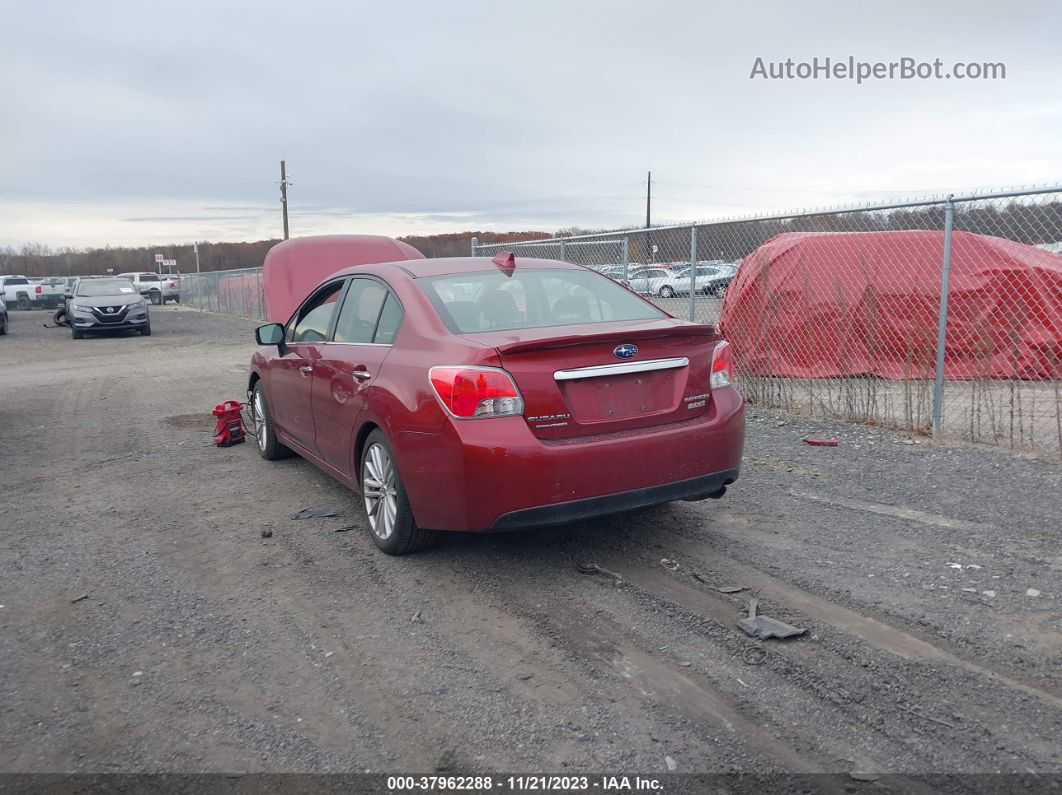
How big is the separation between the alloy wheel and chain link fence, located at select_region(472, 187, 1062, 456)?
16.3 ft

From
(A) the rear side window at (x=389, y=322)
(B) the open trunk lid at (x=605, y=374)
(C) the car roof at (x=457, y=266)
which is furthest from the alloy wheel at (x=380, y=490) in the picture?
(C) the car roof at (x=457, y=266)

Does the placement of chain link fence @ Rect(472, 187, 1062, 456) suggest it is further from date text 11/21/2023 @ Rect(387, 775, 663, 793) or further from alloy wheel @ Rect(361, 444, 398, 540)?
date text 11/21/2023 @ Rect(387, 775, 663, 793)

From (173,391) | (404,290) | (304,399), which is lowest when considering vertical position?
(173,391)

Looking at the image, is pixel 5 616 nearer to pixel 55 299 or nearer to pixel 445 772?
pixel 445 772

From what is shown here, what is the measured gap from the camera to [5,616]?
400 centimetres

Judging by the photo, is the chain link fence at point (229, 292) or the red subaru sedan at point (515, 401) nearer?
the red subaru sedan at point (515, 401)

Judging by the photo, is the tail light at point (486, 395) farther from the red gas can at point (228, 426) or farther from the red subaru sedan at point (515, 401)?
the red gas can at point (228, 426)

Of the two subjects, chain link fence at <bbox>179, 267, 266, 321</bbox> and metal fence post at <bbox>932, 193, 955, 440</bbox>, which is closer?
metal fence post at <bbox>932, 193, 955, 440</bbox>

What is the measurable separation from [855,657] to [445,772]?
1.65 meters

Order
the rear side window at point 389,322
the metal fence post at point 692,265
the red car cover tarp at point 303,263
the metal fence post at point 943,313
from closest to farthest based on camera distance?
the rear side window at point 389,322 < the metal fence post at point 943,313 < the metal fence post at point 692,265 < the red car cover tarp at point 303,263

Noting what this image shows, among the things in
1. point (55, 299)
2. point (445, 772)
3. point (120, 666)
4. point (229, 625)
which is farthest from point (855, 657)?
point (55, 299)

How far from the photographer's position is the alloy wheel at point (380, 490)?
4.57m

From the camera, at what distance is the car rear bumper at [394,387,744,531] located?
3.95m

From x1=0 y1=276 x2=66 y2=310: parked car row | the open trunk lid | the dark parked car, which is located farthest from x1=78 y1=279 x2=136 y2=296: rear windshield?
the open trunk lid
